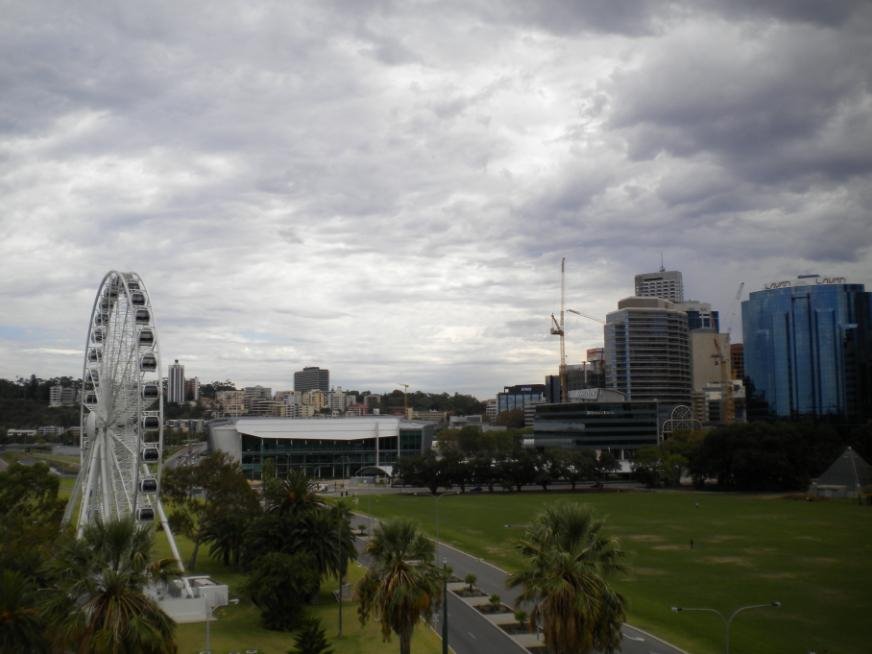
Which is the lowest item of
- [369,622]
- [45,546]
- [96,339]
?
[369,622]

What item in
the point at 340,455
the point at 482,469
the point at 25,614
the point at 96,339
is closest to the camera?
the point at 25,614

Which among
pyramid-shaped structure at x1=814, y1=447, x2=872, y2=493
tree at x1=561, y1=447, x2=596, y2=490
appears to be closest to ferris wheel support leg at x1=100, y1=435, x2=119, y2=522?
tree at x1=561, y1=447, x2=596, y2=490

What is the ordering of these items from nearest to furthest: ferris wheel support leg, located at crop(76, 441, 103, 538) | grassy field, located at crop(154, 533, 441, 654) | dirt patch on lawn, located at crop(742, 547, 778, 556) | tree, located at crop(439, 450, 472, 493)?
grassy field, located at crop(154, 533, 441, 654)
ferris wheel support leg, located at crop(76, 441, 103, 538)
dirt patch on lawn, located at crop(742, 547, 778, 556)
tree, located at crop(439, 450, 472, 493)

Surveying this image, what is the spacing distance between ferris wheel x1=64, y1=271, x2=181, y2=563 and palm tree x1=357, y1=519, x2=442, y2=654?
21410 mm

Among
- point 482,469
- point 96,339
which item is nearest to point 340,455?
point 482,469

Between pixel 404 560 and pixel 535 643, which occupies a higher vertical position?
pixel 404 560

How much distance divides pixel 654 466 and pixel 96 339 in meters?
108

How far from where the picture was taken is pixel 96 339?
207ft

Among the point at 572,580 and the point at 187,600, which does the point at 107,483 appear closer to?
the point at 187,600

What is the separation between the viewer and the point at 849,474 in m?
118

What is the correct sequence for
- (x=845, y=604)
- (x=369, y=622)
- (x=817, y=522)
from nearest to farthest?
(x=369, y=622)
(x=845, y=604)
(x=817, y=522)

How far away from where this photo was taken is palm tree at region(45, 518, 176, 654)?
2969 centimetres

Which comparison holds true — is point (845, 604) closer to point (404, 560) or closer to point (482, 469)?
point (404, 560)

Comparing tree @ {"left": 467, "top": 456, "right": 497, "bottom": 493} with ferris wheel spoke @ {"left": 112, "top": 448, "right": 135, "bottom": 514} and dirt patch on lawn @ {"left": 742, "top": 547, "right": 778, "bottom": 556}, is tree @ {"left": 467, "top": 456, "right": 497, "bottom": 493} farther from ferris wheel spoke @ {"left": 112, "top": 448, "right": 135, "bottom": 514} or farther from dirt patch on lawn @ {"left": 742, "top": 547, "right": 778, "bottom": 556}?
ferris wheel spoke @ {"left": 112, "top": 448, "right": 135, "bottom": 514}
